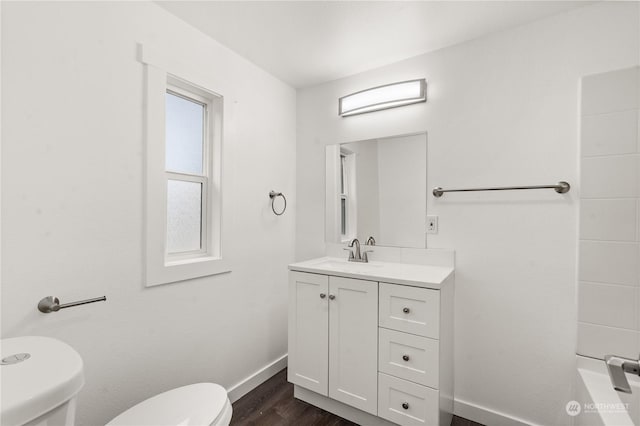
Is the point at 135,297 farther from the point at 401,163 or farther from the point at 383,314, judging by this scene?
the point at 401,163

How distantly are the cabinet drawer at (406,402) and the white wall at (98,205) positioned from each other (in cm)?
99

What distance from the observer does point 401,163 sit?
2.15 metres

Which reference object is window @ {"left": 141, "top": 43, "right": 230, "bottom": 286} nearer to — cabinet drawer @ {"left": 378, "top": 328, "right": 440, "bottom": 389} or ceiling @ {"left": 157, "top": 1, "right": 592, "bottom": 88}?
ceiling @ {"left": 157, "top": 1, "right": 592, "bottom": 88}

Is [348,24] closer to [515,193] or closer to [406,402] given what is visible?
[515,193]

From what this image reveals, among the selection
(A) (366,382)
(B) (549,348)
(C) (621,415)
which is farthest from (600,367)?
(A) (366,382)

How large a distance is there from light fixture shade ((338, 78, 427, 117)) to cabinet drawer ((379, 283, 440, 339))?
4.04 ft

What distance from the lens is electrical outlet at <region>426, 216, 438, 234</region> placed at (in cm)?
202

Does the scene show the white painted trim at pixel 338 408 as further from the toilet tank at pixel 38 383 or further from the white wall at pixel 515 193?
the toilet tank at pixel 38 383

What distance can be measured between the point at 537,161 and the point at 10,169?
243cm

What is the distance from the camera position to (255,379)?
7.22 feet

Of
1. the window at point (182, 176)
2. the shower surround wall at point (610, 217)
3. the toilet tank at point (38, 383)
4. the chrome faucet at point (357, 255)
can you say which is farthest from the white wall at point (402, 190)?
the toilet tank at point (38, 383)

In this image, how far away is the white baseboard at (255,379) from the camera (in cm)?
204

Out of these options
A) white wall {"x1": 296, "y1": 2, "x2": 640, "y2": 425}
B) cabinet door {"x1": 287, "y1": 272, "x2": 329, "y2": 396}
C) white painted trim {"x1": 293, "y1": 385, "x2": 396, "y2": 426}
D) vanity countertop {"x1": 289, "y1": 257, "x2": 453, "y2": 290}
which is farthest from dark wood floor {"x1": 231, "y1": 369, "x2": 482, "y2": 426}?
vanity countertop {"x1": 289, "y1": 257, "x2": 453, "y2": 290}

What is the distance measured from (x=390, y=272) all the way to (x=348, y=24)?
1.45 meters
